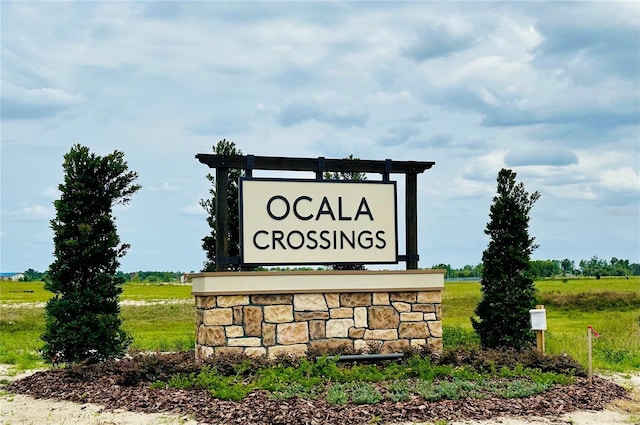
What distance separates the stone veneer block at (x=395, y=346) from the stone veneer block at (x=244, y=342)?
2.19m

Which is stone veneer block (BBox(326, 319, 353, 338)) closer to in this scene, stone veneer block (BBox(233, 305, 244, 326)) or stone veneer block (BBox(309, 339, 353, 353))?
stone veneer block (BBox(309, 339, 353, 353))

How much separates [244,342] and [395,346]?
2.65 meters

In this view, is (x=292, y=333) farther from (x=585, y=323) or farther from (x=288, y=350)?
(x=585, y=323)

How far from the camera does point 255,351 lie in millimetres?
11156

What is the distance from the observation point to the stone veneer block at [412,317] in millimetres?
11977

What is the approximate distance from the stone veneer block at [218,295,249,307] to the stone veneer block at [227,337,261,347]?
0.57m

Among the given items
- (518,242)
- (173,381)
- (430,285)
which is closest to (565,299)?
(518,242)

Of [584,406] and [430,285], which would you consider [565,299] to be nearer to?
[430,285]

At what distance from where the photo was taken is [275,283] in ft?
37.1

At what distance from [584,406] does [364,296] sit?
4.09m

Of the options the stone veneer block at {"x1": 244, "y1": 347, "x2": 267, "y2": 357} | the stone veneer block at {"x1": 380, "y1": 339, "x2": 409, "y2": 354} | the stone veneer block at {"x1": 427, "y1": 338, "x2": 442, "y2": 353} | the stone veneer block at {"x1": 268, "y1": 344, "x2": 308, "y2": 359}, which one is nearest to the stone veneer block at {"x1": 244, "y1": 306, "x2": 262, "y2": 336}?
the stone veneer block at {"x1": 244, "y1": 347, "x2": 267, "y2": 357}

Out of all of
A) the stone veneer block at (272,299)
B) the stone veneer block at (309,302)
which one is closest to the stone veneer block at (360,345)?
the stone veneer block at (309,302)

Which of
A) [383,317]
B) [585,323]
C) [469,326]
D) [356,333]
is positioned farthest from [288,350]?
[585,323]

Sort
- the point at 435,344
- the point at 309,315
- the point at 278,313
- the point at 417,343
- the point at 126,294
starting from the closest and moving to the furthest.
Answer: the point at 278,313 → the point at 309,315 → the point at 417,343 → the point at 435,344 → the point at 126,294
